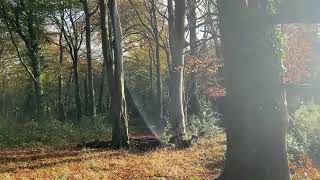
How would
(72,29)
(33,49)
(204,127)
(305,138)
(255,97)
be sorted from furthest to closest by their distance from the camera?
(72,29)
(33,49)
(204,127)
(305,138)
(255,97)

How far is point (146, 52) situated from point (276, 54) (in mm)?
40291

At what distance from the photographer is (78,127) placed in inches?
1121

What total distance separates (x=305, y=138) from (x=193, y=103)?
1497cm

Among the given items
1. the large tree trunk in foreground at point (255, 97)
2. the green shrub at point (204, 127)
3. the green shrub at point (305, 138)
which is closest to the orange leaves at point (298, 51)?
the green shrub at point (305, 138)

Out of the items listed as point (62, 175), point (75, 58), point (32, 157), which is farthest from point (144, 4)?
point (62, 175)

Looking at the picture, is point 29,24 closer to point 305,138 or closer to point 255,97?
point 305,138

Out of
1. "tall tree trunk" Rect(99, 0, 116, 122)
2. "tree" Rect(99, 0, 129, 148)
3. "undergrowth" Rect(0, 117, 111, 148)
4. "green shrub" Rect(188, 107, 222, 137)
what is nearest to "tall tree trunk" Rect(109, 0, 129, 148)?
"tree" Rect(99, 0, 129, 148)

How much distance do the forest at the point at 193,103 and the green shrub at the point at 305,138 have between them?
0.03 metres

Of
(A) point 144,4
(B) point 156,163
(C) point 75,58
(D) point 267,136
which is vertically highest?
(A) point 144,4

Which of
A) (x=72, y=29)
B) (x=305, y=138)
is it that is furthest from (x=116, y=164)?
(x=72, y=29)

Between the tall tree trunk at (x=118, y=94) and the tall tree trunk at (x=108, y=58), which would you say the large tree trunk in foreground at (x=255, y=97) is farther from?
the tall tree trunk at (x=108, y=58)

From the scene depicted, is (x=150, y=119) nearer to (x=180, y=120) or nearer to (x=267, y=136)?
(x=180, y=120)

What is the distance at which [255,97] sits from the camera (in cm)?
785

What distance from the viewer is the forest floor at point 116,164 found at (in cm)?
1233
